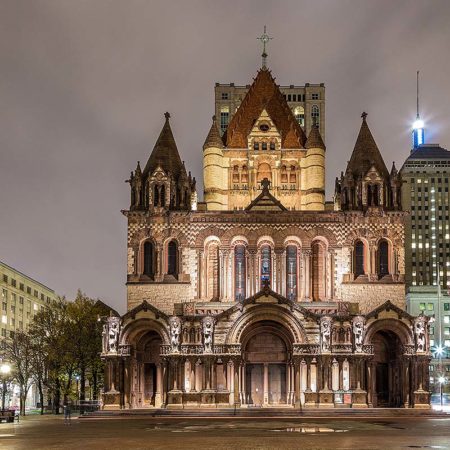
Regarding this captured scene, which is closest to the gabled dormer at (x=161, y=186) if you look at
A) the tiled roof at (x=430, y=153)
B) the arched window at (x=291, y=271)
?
the arched window at (x=291, y=271)

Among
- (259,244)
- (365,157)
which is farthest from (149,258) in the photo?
(365,157)

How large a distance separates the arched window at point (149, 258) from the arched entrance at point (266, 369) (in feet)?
37.2

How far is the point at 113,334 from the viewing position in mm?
64062

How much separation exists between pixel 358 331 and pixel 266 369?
326 inches

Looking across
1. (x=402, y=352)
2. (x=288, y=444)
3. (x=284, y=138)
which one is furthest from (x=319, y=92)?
(x=288, y=444)

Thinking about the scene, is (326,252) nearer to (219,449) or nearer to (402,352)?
(402,352)

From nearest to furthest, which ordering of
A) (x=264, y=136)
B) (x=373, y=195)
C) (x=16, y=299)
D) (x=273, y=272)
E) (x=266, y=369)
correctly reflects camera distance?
(x=266, y=369) < (x=273, y=272) < (x=373, y=195) < (x=264, y=136) < (x=16, y=299)

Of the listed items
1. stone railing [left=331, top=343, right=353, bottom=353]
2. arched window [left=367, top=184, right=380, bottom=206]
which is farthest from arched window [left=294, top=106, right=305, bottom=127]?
stone railing [left=331, top=343, right=353, bottom=353]

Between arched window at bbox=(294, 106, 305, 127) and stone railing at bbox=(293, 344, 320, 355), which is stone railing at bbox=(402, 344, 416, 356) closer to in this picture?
stone railing at bbox=(293, 344, 320, 355)

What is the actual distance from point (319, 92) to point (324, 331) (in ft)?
236

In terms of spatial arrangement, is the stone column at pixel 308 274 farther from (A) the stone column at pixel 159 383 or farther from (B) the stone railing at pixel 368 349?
(A) the stone column at pixel 159 383

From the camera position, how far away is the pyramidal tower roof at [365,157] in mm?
72938

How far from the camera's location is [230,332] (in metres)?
63.2

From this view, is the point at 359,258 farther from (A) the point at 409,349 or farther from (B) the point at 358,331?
(A) the point at 409,349
